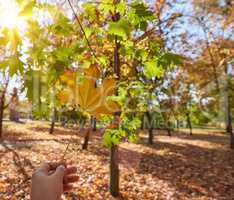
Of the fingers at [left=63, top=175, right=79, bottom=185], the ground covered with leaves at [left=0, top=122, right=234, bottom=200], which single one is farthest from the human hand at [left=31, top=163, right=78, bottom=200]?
the ground covered with leaves at [left=0, top=122, right=234, bottom=200]

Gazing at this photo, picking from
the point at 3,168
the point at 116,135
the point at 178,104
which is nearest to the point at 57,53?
the point at 116,135

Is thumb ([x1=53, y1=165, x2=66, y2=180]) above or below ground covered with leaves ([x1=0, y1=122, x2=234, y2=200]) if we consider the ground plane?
above

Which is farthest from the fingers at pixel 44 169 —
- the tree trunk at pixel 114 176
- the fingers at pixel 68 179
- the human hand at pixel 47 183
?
the tree trunk at pixel 114 176

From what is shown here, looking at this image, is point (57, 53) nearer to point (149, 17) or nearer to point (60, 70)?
point (60, 70)

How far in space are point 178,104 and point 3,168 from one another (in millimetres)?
17037

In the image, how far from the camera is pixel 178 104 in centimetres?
2336

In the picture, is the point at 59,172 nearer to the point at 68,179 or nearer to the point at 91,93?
the point at 68,179

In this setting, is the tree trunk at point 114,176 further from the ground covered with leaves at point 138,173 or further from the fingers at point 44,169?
the fingers at point 44,169

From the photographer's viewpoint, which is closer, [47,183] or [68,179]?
[47,183]

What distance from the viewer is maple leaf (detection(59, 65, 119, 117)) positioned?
4.13 ft

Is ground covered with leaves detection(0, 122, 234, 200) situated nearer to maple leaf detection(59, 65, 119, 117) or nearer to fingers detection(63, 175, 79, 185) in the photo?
fingers detection(63, 175, 79, 185)

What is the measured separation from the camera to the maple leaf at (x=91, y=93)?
4.13 feet

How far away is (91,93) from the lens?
1280 millimetres

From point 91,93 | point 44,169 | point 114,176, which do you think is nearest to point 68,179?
point 44,169
